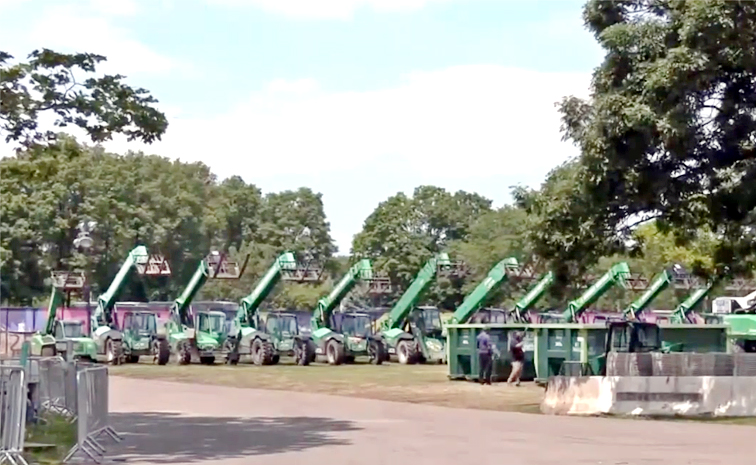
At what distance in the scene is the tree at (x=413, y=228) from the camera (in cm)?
10888

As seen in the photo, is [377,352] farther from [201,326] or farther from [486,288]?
[201,326]

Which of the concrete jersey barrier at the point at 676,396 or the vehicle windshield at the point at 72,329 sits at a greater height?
the vehicle windshield at the point at 72,329

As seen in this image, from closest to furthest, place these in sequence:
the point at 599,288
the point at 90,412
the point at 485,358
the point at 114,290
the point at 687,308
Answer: the point at 90,412 < the point at 485,358 < the point at 599,288 < the point at 114,290 < the point at 687,308

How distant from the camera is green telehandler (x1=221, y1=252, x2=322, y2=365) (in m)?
50.0

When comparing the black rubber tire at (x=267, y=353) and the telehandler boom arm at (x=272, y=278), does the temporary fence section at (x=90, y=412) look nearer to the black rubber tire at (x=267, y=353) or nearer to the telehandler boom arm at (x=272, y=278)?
the black rubber tire at (x=267, y=353)

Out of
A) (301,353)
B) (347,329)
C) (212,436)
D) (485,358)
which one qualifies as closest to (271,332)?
(301,353)

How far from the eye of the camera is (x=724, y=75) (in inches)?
928

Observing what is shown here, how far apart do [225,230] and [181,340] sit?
60.7 m

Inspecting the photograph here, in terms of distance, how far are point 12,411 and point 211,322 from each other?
37.0 metres

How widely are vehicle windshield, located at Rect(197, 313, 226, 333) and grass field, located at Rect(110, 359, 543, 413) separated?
2.64m

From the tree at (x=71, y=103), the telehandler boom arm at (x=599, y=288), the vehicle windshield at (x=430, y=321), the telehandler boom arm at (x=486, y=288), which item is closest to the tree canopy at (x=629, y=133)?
the tree at (x=71, y=103)

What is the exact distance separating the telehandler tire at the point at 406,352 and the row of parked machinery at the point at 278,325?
37 millimetres

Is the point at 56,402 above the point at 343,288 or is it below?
below

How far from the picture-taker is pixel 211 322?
173 ft
